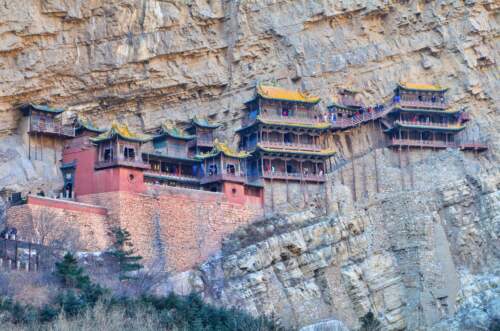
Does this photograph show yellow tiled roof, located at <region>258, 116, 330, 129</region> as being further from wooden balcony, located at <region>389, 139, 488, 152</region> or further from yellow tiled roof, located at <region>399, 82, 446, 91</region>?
yellow tiled roof, located at <region>399, 82, 446, 91</region>

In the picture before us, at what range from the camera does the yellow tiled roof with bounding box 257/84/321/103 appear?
47.1 metres

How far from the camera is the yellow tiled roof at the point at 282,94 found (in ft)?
155

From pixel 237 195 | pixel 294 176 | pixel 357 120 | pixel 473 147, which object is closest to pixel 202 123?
pixel 294 176

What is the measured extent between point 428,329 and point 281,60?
1671 cm

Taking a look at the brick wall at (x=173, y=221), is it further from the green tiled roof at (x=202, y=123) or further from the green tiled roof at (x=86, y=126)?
the green tiled roof at (x=86, y=126)

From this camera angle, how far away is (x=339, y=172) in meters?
46.0

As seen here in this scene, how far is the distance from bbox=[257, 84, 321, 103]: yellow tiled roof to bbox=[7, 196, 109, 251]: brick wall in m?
11.8

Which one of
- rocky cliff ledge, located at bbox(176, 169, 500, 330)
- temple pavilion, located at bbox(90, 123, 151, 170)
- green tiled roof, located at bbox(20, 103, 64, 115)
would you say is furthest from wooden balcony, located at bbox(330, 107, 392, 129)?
green tiled roof, located at bbox(20, 103, 64, 115)

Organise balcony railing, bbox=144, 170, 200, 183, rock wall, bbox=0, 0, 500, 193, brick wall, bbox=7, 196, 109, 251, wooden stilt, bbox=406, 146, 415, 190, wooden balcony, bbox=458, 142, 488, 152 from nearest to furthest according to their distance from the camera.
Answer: brick wall, bbox=7, 196, 109, 251, balcony railing, bbox=144, 170, 200, 183, wooden stilt, bbox=406, 146, 415, 190, wooden balcony, bbox=458, 142, 488, 152, rock wall, bbox=0, 0, 500, 193

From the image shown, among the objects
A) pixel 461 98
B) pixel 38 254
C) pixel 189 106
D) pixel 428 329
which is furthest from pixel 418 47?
pixel 38 254

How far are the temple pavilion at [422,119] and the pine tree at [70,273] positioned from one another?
19359mm

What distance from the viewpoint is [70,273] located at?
32.4 m

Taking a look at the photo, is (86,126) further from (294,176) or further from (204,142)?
(294,176)

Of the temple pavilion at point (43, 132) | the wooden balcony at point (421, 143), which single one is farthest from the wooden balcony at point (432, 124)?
the temple pavilion at point (43, 132)
